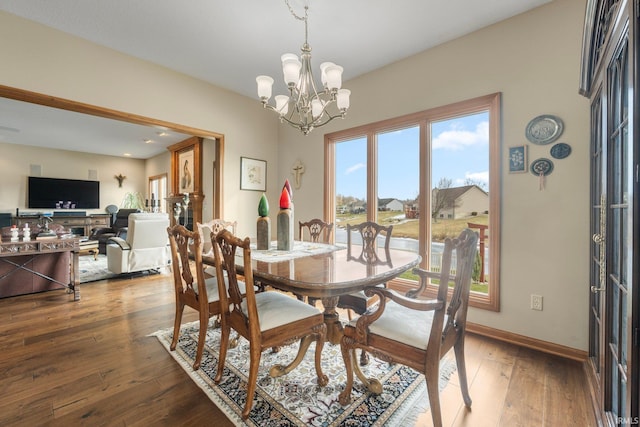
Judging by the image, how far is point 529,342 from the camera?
226cm

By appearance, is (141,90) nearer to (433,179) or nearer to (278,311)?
(278,311)

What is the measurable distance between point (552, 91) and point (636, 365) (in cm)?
216

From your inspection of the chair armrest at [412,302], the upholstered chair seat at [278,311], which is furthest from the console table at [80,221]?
the chair armrest at [412,302]

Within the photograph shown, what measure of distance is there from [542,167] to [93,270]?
6.34 m

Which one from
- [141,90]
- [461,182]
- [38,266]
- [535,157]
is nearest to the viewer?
[535,157]

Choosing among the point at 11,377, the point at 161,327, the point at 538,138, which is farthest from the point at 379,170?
the point at 11,377

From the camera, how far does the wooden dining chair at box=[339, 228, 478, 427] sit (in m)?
1.27

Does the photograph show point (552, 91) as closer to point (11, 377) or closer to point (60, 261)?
point (11, 377)

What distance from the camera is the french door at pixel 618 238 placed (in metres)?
0.85

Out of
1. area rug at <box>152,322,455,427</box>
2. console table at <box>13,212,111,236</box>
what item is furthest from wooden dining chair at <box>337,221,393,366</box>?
console table at <box>13,212,111,236</box>

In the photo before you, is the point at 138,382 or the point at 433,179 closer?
the point at 138,382

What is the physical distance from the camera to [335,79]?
190cm

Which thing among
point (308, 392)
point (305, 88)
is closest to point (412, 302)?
point (308, 392)

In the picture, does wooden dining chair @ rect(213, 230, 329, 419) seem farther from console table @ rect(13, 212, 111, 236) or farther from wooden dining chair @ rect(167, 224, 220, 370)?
console table @ rect(13, 212, 111, 236)
